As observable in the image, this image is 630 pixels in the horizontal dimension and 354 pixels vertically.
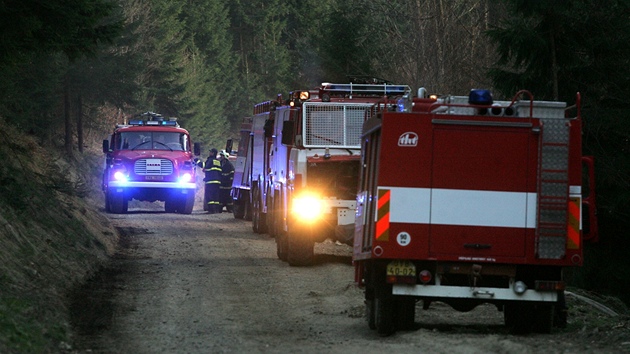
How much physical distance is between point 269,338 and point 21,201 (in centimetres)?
858

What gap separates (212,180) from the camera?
37.8m

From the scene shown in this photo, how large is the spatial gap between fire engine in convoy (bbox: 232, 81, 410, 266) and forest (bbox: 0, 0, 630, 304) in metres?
3.68

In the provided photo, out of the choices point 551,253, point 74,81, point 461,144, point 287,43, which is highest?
point 287,43

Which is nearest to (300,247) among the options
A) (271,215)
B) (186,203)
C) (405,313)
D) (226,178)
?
(271,215)

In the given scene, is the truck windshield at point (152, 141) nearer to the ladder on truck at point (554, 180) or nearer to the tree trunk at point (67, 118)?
the tree trunk at point (67, 118)

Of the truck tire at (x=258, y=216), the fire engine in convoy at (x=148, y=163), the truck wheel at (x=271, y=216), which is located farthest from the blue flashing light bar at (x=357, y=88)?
the fire engine in convoy at (x=148, y=163)

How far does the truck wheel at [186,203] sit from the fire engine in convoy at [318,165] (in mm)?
13000

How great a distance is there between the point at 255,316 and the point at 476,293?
3.46 metres

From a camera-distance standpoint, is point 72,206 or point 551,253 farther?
point 72,206

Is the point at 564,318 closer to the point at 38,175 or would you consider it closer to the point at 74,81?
the point at 38,175

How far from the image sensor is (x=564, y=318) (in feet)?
42.8

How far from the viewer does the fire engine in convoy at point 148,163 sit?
35.2 meters

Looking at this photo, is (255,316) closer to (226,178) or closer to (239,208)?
(239,208)

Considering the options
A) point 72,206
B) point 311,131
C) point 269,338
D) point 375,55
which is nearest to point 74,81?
point 375,55
